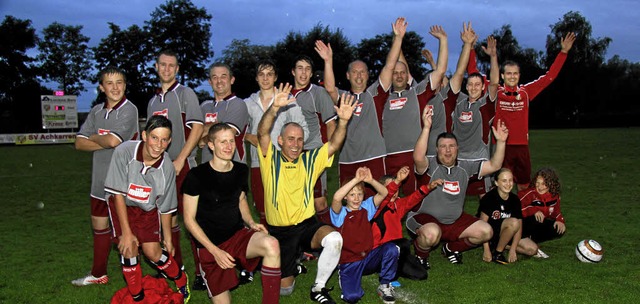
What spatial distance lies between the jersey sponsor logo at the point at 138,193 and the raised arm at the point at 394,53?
3.08m

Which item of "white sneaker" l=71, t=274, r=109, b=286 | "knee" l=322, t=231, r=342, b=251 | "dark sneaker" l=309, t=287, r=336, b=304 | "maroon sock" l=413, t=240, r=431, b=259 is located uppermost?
"knee" l=322, t=231, r=342, b=251

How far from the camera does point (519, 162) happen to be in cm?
746

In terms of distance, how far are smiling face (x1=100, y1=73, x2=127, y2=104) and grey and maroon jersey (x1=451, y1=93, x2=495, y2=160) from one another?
14.5 feet

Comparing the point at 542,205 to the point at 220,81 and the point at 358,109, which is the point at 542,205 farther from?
the point at 220,81

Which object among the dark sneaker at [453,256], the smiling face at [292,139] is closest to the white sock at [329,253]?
the smiling face at [292,139]

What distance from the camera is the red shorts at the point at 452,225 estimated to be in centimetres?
592

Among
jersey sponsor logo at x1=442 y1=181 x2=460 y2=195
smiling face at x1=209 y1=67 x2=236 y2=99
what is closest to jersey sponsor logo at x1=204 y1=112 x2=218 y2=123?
smiling face at x1=209 y1=67 x2=236 y2=99

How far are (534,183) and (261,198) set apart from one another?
10.6 feet

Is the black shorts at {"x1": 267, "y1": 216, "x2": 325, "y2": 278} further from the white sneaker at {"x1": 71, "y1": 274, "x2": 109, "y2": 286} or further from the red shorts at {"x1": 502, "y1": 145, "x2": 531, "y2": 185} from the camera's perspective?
the red shorts at {"x1": 502, "y1": 145, "x2": 531, "y2": 185}

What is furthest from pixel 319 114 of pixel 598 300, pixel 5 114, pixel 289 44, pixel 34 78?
pixel 34 78

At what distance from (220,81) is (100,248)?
6.96 ft

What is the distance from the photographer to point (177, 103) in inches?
223

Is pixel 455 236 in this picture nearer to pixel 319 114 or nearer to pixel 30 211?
pixel 319 114

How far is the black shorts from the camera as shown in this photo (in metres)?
4.81
